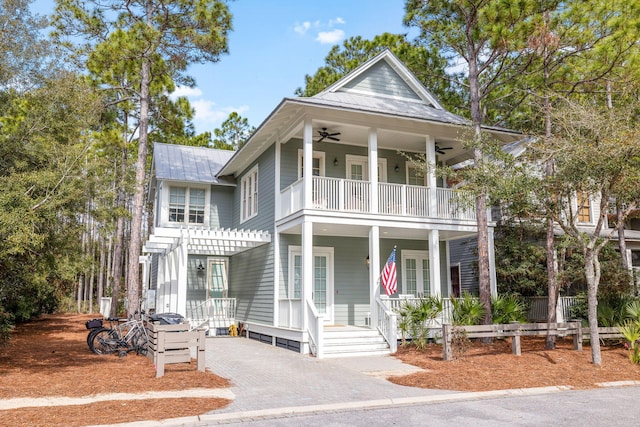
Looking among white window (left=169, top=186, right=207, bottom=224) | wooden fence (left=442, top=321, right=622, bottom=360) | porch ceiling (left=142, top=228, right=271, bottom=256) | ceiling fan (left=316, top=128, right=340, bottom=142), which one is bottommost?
wooden fence (left=442, top=321, right=622, bottom=360)

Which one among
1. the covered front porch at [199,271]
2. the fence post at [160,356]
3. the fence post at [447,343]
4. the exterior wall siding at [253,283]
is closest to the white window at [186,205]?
the covered front porch at [199,271]

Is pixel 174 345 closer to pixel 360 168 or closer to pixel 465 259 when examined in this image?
pixel 360 168

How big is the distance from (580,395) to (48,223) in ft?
33.3

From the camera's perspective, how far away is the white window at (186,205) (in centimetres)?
1961

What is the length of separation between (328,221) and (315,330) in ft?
9.66

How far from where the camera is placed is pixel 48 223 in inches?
402

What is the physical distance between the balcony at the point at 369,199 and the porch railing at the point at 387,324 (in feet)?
8.61

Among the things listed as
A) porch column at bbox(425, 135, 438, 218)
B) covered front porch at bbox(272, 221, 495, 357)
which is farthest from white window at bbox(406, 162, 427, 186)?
A: porch column at bbox(425, 135, 438, 218)

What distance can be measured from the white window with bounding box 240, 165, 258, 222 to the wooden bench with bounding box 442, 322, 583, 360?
8635 millimetres

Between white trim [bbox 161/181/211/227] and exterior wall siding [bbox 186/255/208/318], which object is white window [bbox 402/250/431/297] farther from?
white trim [bbox 161/181/211/227]

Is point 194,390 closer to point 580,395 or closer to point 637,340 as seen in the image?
point 580,395

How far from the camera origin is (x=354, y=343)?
1250cm

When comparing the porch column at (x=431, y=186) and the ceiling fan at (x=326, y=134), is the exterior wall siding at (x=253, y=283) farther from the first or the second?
the porch column at (x=431, y=186)

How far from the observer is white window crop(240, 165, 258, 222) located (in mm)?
17902
